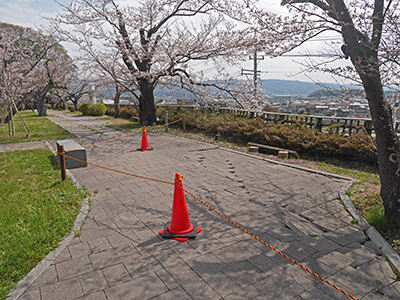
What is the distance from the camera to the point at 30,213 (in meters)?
4.70

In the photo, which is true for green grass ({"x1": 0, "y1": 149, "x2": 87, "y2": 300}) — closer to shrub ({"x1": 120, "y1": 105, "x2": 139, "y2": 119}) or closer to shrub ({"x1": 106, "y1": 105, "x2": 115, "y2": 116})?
shrub ({"x1": 120, "y1": 105, "x2": 139, "y2": 119})

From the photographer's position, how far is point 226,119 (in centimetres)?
1269

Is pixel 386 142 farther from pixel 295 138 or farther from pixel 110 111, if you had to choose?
pixel 110 111

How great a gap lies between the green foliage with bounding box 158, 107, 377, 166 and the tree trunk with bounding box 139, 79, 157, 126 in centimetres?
407

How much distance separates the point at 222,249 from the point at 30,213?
333 centimetres

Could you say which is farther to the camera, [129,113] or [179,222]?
[129,113]

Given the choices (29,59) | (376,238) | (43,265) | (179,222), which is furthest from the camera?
(29,59)

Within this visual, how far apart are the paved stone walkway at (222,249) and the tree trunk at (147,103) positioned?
1051 centimetres

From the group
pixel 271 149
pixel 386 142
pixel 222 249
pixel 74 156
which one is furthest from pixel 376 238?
pixel 74 156

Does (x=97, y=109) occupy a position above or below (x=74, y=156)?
above

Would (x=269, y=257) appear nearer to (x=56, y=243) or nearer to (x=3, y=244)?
(x=56, y=243)

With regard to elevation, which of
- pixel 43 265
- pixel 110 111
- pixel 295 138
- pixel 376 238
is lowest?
pixel 43 265

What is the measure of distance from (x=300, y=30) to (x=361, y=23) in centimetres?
100

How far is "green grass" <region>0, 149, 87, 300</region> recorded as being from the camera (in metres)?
3.39
